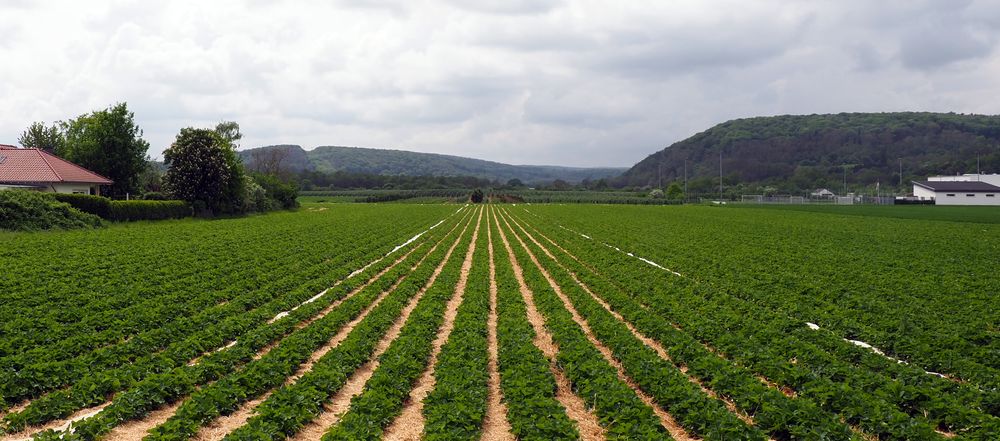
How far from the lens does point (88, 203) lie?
41.7 metres

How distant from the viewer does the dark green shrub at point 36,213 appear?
3347 centimetres

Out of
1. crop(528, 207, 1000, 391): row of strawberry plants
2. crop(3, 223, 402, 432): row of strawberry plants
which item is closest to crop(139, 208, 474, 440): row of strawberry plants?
crop(3, 223, 402, 432): row of strawberry plants

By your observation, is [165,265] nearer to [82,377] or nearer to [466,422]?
[82,377]

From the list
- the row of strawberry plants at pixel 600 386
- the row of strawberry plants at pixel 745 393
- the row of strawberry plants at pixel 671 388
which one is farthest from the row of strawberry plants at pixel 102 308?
the row of strawberry plants at pixel 745 393

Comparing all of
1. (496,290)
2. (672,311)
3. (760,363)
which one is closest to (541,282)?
(496,290)

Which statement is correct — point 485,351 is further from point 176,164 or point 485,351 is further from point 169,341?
point 176,164

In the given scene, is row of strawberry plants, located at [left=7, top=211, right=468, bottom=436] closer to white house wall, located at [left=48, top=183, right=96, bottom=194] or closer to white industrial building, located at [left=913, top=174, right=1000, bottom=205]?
white house wall, located at [left=48, top=183, right=96, bottom=194]

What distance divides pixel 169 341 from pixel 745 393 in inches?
393

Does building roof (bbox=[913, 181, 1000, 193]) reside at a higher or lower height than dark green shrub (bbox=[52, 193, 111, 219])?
lower

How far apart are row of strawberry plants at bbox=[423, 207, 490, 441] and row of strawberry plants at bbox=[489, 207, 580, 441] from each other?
1.15 ft

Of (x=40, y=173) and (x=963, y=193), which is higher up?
(x=40, y=173)

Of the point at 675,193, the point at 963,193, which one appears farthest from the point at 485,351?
the point at 963,193

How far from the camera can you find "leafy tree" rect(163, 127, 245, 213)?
5797 centimetres

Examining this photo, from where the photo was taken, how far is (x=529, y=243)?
1452 inches
